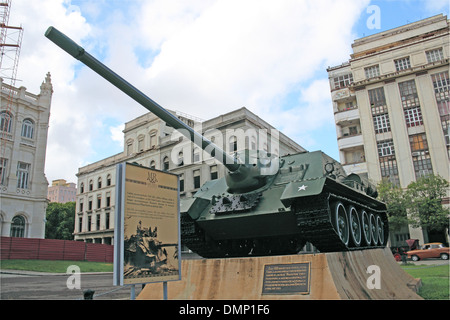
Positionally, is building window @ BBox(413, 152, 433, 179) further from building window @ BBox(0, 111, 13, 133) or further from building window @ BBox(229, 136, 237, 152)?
building window @ BBox(0, 111, 13, 133)

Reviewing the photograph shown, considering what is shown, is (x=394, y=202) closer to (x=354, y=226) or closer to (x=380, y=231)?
(x=380, y=231)

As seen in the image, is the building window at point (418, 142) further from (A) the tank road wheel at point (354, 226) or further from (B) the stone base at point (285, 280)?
(B) the stone base at point (285, 280)

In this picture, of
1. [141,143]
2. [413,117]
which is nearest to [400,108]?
[413,117]

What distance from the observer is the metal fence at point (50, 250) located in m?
22.6

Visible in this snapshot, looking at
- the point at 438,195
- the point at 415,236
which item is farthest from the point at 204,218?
the point at 415,236

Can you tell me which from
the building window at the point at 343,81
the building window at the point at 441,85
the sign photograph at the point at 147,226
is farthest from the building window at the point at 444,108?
the sign photograph at the point at 147,226

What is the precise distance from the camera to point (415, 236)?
31.3 metres

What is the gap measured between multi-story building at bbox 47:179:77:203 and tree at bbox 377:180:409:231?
334 feet

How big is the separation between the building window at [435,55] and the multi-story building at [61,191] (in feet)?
340

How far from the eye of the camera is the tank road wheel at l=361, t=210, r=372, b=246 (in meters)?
9.39

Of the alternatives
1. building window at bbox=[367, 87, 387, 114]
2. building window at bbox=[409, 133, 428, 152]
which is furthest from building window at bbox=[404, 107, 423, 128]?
building window at bbox=[367, 87, 387, 114]

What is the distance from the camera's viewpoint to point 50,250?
2495 cm

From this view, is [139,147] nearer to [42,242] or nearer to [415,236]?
[42,242]
